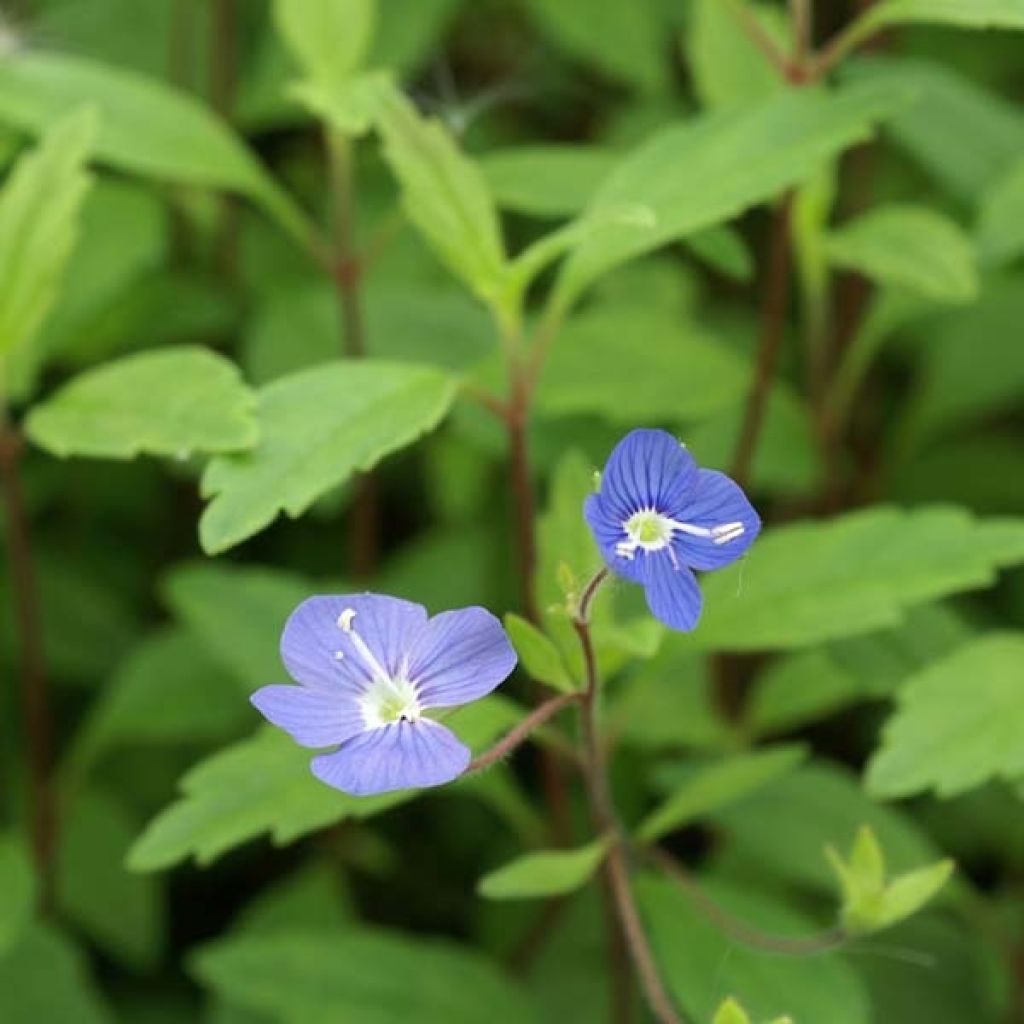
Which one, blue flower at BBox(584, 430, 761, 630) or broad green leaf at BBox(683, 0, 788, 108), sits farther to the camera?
broad green leaf at BBox(683, 0, 788, 108)

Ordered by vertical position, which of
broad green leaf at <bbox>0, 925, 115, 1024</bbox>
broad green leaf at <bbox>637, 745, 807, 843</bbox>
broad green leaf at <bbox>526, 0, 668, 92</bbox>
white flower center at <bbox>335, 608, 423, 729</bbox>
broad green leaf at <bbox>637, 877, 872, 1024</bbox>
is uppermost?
white flower center at <bbox>335, 608, 423, 729</bbox>

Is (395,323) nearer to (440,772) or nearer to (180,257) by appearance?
(180,257)

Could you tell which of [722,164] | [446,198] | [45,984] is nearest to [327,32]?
[446,198]

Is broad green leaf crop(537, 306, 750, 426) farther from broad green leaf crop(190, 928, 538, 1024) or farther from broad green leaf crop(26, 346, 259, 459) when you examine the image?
broad green leaf crop(190, 928, 538, 1024)

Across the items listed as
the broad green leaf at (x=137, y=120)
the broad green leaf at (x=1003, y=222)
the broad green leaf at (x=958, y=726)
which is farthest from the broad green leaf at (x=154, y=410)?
the broad green leaf at (x=1003, y=222)

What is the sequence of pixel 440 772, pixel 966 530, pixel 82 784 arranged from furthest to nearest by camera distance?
pixel 82 784 < pixel 966 530 < pixel 440 772

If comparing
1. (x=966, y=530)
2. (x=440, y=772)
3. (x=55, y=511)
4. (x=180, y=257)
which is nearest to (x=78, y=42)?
(x=180, y=257)

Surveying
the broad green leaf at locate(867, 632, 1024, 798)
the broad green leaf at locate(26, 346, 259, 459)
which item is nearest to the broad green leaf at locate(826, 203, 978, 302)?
the broad green leaf at locate(867, 632, 1024, 798)
